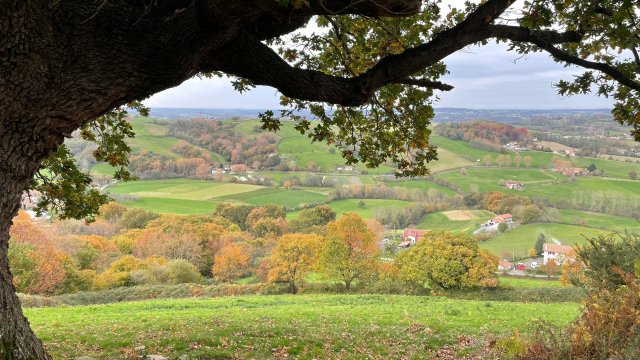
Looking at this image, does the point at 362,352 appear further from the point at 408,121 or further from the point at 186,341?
the point at 408,121

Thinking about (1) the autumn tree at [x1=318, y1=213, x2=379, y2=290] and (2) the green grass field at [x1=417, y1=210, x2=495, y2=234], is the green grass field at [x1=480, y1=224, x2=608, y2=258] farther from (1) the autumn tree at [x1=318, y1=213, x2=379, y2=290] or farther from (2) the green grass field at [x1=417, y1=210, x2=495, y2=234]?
(1) the autumn tree at [x1=318, y1=213, x2=379, y2=290]

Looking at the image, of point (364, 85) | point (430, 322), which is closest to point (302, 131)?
point (364, 85)

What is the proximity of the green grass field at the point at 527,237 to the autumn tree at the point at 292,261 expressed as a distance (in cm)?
3926

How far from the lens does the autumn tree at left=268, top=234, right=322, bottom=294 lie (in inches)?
1491

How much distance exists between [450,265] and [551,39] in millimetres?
29381

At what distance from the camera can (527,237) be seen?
72875mm

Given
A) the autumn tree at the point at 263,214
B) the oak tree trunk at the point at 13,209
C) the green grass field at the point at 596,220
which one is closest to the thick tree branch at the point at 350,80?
the oak tree trunk at the point at 13,209

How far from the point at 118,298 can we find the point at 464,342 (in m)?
26.7

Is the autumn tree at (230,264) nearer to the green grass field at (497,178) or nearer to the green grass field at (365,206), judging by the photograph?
the green grass field at (365,206)

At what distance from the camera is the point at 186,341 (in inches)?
397

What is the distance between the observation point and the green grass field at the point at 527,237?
6690cm

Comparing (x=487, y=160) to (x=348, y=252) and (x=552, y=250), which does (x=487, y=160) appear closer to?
(x=552, y=250)

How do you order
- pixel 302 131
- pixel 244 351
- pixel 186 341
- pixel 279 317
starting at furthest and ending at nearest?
pixel 279 317
pixel 186 341
pixel 244 351
pixel 302 131

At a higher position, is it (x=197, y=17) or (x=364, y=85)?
(x=197, y=17)
